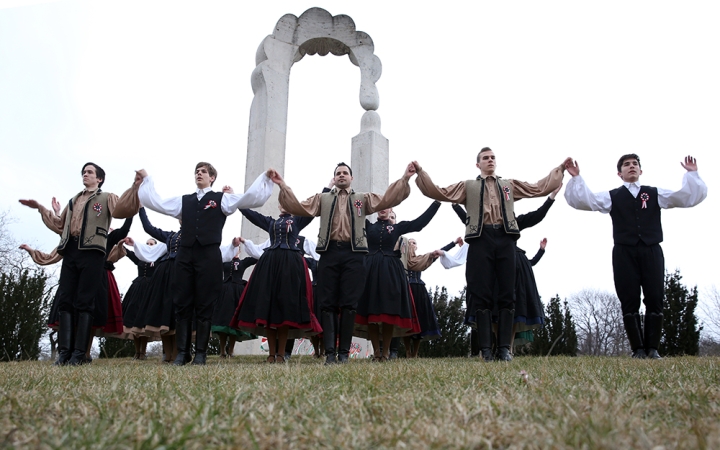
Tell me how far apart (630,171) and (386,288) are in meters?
3.06

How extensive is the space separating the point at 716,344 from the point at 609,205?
29180 millimetres

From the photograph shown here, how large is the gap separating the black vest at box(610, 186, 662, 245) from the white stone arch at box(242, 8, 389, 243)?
7.40 meters

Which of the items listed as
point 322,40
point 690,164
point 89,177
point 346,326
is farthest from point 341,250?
point 322,40

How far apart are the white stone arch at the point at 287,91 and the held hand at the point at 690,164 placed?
7.51 meters

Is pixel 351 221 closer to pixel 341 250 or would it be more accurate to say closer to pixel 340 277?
pixel 341 250

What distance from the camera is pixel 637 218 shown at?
231 inches

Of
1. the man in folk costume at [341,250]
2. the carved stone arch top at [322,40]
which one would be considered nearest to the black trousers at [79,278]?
the man in folk costume at [341,250]

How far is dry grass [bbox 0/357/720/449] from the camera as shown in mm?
1483

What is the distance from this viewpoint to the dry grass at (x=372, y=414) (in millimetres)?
1483

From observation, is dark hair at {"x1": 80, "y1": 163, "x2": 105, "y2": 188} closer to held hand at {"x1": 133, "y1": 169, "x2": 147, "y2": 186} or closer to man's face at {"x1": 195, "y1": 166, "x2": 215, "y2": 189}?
held hand at {"x1": 133, "y1": 169, "x2": 147, "y2": 186}

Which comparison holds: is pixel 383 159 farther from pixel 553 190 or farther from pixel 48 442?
pixel 48 442

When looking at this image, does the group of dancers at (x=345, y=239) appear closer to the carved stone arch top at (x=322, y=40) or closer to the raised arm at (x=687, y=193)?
the raised arm at (x=687, y=193)

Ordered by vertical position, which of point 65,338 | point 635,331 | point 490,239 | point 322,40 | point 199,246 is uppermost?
point 322,40

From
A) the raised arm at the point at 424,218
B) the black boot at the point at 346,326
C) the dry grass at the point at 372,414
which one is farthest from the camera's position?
the raised arm at the point at 424,218
